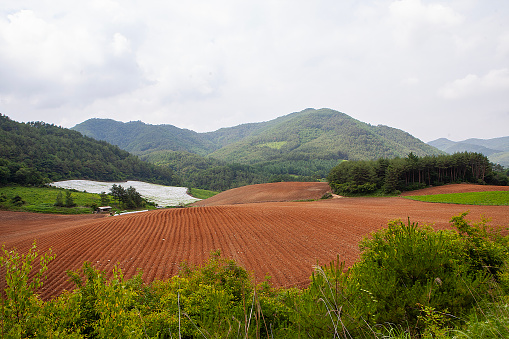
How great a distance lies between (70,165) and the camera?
388ft

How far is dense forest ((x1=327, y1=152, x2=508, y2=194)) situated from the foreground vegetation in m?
Result: 53.6

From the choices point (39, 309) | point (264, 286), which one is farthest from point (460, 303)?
point (39, 309)

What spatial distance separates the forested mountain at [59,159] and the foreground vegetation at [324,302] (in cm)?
9601

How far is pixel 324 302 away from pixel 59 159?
14906cm

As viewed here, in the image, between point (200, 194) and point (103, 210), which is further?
point (200, 194)

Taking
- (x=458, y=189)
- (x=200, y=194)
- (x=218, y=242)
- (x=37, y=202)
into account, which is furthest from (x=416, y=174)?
(x=37, y=202)

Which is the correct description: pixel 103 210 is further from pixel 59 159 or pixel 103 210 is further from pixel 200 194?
pixel 59 159

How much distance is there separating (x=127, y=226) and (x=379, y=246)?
1053 inches

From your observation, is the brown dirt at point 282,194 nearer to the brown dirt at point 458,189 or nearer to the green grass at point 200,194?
the brown dirt at point 458,189

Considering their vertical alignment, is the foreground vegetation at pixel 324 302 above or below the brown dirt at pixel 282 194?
above

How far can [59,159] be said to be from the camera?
115125 millimetres

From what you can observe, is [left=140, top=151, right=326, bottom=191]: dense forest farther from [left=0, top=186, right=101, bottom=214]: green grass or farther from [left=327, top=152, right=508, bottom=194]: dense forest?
[left=0, top=186, right=101, bottom=214]: green grass

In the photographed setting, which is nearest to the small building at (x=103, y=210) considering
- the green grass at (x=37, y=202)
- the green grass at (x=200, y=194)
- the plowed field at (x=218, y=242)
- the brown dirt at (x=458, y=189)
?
the green grass at (x=37, y=202)

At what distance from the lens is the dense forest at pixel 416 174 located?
5488cm
